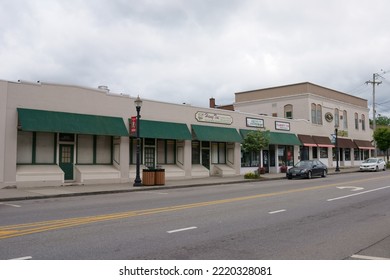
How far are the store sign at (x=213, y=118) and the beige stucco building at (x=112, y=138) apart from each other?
3.0 inches

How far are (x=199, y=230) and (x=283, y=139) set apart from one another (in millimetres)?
29250

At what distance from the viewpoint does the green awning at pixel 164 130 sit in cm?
2497

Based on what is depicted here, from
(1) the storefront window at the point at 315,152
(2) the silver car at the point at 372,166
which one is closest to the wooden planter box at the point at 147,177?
(2) the silver car at the point at 372,166

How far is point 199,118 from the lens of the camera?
29219 mm

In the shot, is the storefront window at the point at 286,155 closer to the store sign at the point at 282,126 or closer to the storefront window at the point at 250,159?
the store sign at the point at 282,126

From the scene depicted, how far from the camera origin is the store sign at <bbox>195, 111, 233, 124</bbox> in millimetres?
29266

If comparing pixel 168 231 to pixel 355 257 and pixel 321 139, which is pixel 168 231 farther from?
pixel 321 139

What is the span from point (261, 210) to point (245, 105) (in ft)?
120

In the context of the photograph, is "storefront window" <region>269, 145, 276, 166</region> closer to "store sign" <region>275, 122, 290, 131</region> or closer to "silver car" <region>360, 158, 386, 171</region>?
"store sign" <region>275, 122, 290, 131</region>

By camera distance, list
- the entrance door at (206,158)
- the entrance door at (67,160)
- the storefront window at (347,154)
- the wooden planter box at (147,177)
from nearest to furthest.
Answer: the wooden planter box at (147,177)
the entrance door at (67,160)
the entrance door at (206,158)
the storefront window at (347,154)

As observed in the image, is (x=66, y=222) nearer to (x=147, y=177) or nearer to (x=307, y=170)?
(x=147, y=177)

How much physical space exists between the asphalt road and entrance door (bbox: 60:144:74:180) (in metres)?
8.09

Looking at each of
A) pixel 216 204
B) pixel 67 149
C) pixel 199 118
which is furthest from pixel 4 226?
pixel 199 118
